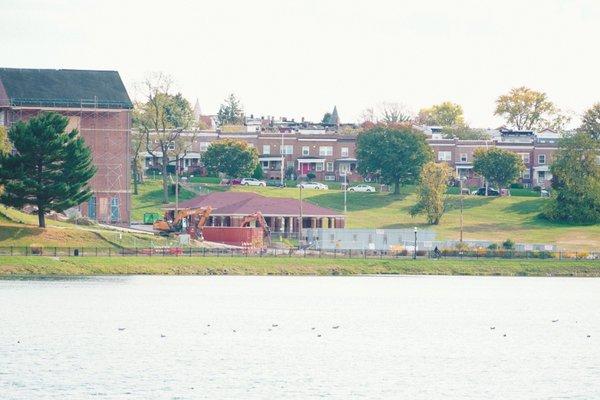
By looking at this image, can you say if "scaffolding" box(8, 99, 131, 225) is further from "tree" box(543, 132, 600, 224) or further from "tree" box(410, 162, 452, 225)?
"tree" box(543, 132, 600, 224)

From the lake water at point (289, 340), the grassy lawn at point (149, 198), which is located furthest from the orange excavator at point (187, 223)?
the lake water at point (289, 340)

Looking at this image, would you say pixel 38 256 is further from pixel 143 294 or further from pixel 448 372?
pixel 448 372

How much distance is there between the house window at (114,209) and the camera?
462ft

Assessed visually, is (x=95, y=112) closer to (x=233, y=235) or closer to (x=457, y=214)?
(x=233, y=235)

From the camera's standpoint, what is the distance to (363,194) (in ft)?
584

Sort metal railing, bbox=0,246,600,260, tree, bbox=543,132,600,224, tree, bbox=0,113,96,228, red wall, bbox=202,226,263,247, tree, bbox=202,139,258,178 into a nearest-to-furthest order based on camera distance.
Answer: metal railing, bbox=0,246,600,260, tree, bbox=0,113,96,228, red wall, bbox=202,226,263,247, tree, bbox=543,132,600,224, tree, bbox=202,139,258,178

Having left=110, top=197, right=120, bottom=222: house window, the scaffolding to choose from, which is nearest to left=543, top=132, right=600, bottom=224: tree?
the scaffolding

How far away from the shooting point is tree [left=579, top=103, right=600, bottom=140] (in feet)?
572

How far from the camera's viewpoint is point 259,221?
13662 cm

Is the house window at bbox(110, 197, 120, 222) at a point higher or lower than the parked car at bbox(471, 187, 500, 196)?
lower

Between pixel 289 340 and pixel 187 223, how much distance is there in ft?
199

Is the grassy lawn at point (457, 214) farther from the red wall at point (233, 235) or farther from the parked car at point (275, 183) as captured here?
the red wall at point (233, 235)

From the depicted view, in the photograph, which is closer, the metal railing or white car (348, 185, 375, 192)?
the metal railing

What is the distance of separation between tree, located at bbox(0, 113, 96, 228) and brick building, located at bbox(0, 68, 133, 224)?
21.4 m
